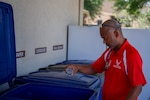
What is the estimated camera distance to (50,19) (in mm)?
4570

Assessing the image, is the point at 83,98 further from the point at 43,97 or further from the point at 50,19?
the point at 50,19

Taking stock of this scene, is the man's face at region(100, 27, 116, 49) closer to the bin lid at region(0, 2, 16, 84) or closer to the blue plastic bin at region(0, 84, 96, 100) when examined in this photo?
the blue plastic bin at region(0, 84, 96, 100)

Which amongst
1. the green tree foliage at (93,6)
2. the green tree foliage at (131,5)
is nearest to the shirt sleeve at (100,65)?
the green tree foliage at (131,5)

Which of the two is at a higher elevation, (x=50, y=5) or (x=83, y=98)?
(x=50, y=5)

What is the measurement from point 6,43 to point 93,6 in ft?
105

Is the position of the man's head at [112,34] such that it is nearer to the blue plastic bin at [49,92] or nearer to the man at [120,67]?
the man at [120,67]

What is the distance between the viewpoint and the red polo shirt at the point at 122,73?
2.30 metres

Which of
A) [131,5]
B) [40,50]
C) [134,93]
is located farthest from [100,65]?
[131,5]

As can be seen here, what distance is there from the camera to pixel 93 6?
112ft

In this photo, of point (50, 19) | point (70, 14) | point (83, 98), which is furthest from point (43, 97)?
point (70, 14)

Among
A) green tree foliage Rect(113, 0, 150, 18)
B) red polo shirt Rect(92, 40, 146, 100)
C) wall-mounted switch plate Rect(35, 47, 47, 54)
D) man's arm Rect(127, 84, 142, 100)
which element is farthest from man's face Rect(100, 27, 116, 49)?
green tree foliage Rect(113, 0, 150, 18)

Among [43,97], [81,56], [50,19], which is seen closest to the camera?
[43,97]

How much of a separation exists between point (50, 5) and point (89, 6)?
30.0 metres

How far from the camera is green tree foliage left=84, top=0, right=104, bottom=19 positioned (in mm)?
33831
